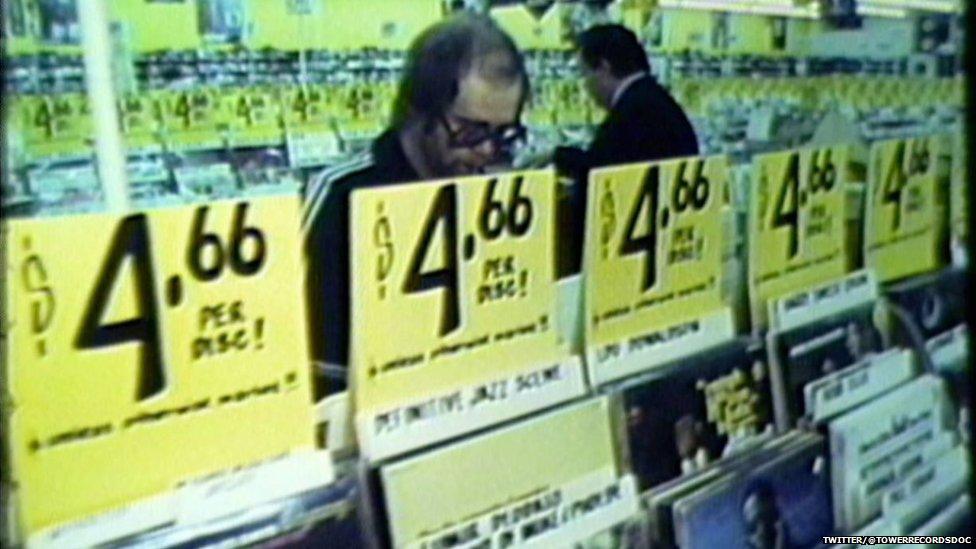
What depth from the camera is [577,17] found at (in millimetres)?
1181

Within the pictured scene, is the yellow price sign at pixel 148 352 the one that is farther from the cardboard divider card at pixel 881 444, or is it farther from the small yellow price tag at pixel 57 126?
the cardboard divider card at pixel 881 444

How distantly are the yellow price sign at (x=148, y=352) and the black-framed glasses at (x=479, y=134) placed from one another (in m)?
0.16

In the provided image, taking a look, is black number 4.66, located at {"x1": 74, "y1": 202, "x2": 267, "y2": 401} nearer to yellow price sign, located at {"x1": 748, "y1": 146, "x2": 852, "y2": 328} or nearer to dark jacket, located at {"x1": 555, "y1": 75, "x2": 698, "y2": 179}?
dark jacket, located at {"x1": 555, "y1": 75, "x2": 698, "y2": 179}

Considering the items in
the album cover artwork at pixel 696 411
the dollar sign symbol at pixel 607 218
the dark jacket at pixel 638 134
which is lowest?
the album cover artwork at pixel 696 411

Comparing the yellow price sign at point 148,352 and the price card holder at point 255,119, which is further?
the price card holder at point 255,119

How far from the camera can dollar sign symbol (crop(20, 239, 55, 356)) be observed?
821mm

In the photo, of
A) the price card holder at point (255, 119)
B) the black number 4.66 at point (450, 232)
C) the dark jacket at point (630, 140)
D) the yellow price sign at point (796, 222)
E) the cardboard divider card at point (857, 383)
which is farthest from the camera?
the cardboard divider card at point (857, 383)

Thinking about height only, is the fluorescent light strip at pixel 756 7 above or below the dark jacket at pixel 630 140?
above

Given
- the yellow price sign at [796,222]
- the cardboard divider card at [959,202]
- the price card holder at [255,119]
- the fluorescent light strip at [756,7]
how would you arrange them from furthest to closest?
1. the cardboard divider card at [959,202]
2. the yellow price sign at [796,222]
3. the fluorescent light strip at [756,7]
4. the price card holder at [255,119]

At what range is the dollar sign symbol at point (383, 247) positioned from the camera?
101 centimetres

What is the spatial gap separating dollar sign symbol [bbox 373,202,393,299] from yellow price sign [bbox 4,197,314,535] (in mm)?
70

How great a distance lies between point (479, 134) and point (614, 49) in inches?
7.7

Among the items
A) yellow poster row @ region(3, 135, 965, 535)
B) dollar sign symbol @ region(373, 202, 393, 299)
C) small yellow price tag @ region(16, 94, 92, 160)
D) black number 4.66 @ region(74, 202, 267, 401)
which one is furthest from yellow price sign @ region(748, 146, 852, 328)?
small yellow price tag @ region(16, 94, 92, 160)

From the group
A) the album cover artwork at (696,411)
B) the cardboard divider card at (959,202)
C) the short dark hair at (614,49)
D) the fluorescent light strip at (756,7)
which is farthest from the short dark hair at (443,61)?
the cardboard divider card at (959,202)
